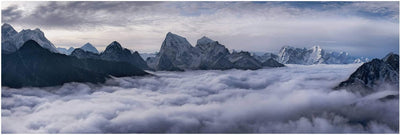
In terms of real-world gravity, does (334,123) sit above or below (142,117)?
below

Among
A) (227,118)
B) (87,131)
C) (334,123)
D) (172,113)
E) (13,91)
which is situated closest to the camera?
(87,131)

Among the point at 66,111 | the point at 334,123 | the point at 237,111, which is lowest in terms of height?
the point at 334,123

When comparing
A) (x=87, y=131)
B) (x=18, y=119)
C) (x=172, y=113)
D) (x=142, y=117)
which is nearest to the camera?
(x=87, y=131)

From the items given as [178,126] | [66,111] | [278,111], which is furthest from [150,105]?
[278,111]

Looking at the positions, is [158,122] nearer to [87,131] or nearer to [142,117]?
[142,117]

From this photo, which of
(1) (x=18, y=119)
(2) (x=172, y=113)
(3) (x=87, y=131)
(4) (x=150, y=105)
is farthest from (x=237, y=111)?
(1) (x=18, y=119)

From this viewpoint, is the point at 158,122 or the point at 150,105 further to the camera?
the point at 150,105

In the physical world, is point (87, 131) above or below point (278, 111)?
above

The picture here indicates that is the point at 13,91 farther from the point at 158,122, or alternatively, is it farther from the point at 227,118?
the point at 227,118

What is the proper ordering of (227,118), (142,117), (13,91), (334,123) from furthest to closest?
(13,91) → (334,123) → (227,118) → (142,117)
